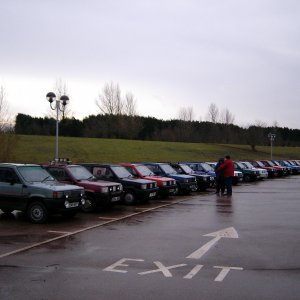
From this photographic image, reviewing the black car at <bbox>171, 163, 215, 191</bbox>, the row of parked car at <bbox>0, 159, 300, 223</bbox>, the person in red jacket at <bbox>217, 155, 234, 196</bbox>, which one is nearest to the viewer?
the row of parked car at <bbox>0, 159, 300, 223</bbox>

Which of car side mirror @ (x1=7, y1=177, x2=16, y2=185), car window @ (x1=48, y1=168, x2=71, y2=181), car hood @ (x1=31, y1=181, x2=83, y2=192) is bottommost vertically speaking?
car hood @ (x1=31, y1=181, x2=83, y2=192)

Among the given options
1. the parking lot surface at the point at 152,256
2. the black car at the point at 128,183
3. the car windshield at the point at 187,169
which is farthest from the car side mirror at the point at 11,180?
the car windshield at the point at 187,169

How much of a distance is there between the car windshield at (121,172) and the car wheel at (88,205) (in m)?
2.59

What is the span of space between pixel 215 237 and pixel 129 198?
667 cm

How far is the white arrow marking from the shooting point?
27.5 feet

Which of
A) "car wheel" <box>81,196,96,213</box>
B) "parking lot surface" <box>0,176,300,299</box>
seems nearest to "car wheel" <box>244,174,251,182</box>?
"parking lot surface" <box>0,176,300,299</box>

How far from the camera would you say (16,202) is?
12.3 metres

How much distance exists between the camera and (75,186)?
13.0m

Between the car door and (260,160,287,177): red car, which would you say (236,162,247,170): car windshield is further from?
the car door

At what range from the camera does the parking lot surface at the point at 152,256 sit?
617cm

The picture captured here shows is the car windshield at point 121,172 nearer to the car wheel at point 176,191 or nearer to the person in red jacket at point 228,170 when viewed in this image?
the car wheel at point 176,191

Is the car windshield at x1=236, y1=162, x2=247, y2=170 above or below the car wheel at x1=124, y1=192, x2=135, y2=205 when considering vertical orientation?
above

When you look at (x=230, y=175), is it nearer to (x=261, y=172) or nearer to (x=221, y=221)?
(x=221, y=221)

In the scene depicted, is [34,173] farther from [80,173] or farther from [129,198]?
[129,198]
